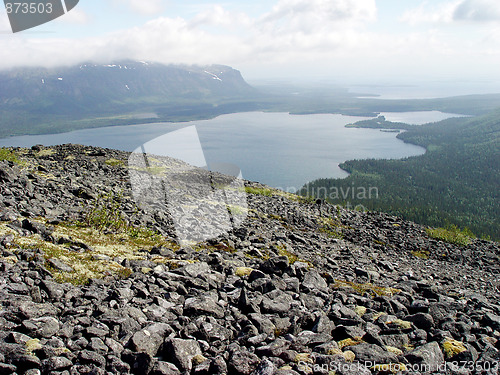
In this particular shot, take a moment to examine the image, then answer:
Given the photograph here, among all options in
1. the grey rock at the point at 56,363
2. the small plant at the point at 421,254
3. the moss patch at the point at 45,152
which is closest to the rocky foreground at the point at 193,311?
the grey rock at the point at 56,363

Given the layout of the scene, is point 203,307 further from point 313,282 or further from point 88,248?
point 88,248

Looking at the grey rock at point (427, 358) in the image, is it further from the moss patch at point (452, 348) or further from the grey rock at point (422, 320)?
the grey rock at point (422, 320)

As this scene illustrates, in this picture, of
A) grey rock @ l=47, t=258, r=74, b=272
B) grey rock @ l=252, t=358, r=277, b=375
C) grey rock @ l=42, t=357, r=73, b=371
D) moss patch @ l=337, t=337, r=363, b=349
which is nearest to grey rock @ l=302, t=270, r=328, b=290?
moss patch @ l=337, t=337, r=363, b=349

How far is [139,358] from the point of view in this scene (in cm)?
672

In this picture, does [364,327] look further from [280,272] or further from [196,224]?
[196,224]

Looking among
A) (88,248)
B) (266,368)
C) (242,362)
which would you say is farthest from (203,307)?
(88,248)

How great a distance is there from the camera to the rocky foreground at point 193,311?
6984mm

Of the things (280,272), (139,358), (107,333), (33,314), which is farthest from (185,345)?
(280,272)

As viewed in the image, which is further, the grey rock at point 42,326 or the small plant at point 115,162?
the small plant at point 115,162

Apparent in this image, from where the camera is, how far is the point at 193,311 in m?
9.30

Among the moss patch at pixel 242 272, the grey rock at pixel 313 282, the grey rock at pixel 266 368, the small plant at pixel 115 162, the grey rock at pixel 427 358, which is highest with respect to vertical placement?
the small plant at pixel 115 162

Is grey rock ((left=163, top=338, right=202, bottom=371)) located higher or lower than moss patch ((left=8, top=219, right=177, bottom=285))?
lower

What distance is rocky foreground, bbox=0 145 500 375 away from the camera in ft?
22.9

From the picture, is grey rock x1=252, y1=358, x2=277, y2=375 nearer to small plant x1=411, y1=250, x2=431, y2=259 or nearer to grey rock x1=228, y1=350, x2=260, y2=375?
grey rock x1=228, y1=350, x2=260, y2=375
